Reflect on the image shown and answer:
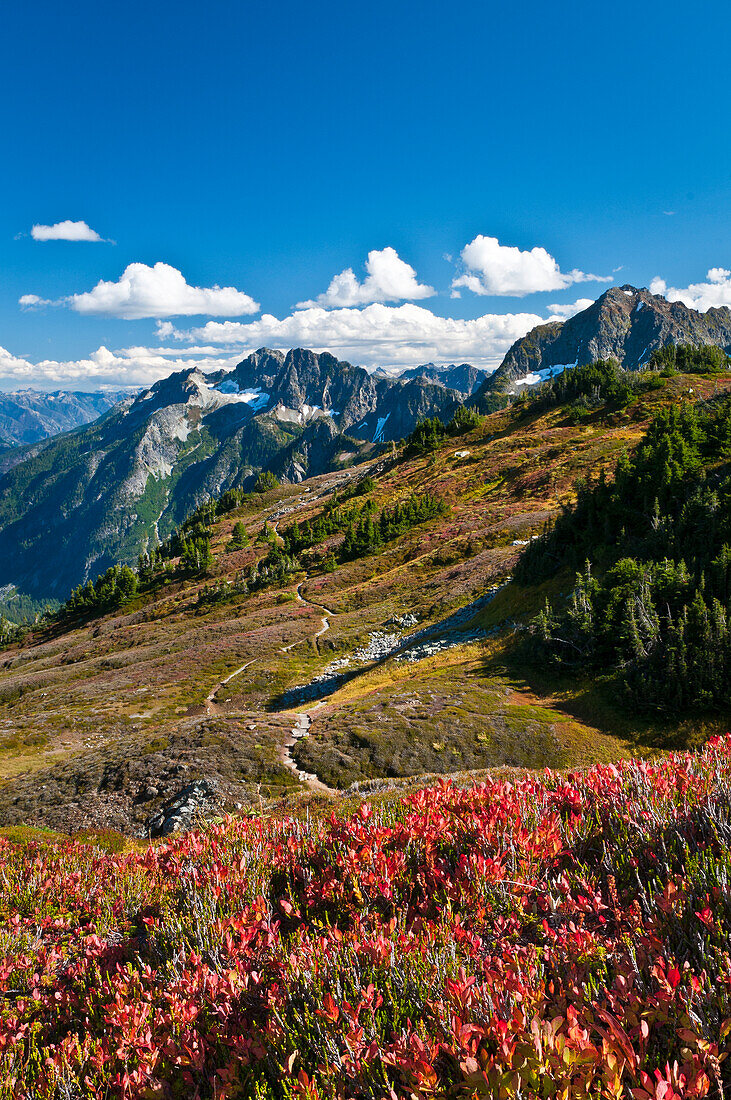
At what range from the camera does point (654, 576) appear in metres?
24.4

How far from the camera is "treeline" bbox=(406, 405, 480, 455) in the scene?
162375 mm

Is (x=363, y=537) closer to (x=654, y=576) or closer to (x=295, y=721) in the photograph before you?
(x=295, y=721)

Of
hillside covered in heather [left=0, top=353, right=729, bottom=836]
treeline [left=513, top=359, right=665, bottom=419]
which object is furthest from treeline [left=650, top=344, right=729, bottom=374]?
hillside covered in heather [left=0, top=353, right=729, bottom=836]

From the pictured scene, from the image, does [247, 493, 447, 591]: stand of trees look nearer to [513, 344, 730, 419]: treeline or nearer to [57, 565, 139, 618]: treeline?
[57, 565, 139, 618]: treeline

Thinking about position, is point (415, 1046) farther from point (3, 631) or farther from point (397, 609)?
point (3, 631)

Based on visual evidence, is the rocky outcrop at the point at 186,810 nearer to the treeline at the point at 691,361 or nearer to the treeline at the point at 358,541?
the treeline at the point at 358,541

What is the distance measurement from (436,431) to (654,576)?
148546mm

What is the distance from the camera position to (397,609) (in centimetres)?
5766

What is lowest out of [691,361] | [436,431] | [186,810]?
[186,810]

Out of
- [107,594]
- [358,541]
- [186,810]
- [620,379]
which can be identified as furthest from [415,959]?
[107,594]

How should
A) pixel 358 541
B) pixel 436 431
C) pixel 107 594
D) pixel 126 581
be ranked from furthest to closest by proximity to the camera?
pixel 436 431 → pixel 107 594 → pixel 126 581 → pixel 358 541

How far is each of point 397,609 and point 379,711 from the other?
3144cm

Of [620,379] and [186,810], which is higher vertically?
[620,379]

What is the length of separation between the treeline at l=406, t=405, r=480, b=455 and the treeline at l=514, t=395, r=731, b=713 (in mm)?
123416
